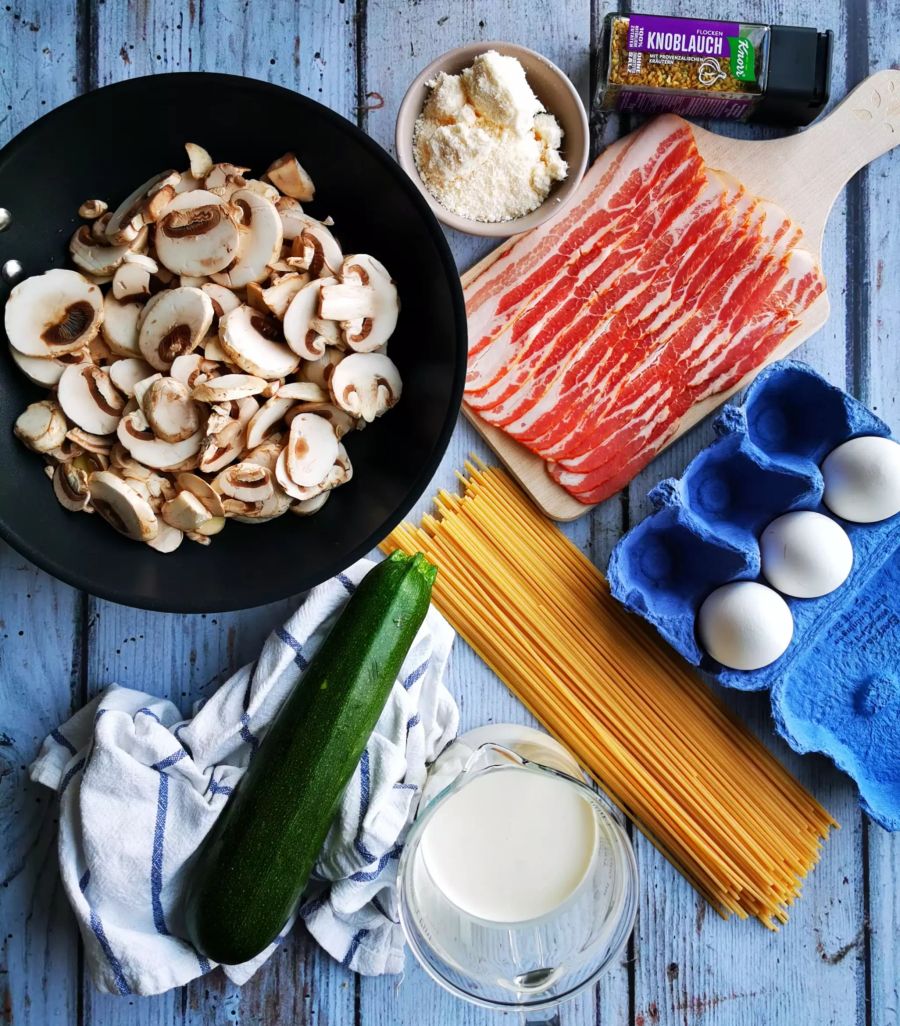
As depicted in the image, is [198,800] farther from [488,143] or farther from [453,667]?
[488,143]

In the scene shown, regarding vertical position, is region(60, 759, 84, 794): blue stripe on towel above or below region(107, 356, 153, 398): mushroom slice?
below

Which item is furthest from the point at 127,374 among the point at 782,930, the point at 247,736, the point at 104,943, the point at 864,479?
the point at 782,930

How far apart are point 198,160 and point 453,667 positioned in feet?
2.50

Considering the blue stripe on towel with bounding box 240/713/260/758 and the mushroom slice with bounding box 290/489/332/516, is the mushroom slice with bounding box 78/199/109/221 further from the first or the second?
the blue stripe on towel with bounding box 240/713/260/758

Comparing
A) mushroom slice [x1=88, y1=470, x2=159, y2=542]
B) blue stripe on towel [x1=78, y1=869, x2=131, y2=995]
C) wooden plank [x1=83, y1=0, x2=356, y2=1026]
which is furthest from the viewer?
wooden plank [x1=83, y1=0, x2=356, y2=1026]

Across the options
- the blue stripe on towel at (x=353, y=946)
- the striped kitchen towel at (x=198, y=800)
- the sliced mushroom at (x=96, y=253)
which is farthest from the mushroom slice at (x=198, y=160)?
the blue stripe on towel at (x=353, y=946)

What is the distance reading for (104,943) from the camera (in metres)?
1.23

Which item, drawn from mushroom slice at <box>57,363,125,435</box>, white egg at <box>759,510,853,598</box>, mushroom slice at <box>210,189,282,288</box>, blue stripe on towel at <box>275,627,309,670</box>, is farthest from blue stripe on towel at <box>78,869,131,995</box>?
white egg at <box>759,510,853,598</box>

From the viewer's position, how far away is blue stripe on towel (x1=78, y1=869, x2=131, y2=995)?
123 cm

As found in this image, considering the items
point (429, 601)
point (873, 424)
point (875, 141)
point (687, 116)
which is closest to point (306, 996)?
point (429, 601)

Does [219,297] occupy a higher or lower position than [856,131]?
lower

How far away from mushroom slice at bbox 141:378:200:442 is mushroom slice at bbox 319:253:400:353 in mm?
199

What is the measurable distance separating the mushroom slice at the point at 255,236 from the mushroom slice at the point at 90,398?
0.62 feet

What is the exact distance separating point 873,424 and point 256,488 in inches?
33.2
